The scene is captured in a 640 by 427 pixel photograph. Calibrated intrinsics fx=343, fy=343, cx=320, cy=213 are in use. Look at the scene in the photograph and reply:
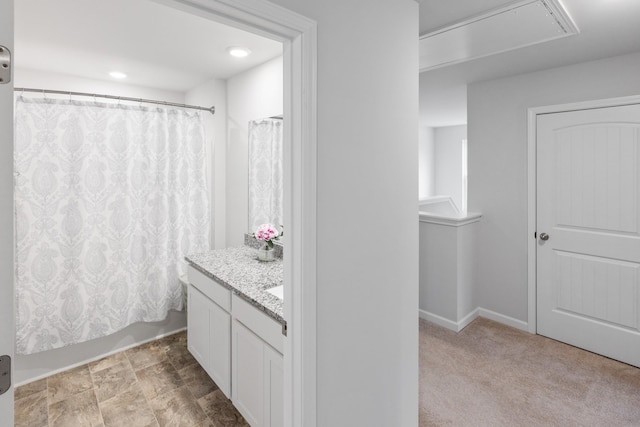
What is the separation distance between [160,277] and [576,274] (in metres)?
3.51

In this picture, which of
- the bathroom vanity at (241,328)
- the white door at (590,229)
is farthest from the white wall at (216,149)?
the white door at (590,229)

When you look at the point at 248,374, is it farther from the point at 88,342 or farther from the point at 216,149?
the point at 216,149

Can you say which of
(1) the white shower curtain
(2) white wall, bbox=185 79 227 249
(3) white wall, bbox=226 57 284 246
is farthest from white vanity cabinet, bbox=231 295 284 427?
(2) white wall, bbox=185 79 227 249

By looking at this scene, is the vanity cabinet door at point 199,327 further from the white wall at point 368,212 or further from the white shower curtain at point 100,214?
the white wall at point 368,212

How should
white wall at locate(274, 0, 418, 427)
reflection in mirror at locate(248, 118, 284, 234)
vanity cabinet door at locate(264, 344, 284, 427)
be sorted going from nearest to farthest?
white wall at locate(274, 0, 418, 427) → vanity cabinet door at locate(264, 344, 284, 427) → reflection in mirror at locate(248, 118, 284, 234)

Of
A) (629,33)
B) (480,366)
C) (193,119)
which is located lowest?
(480,366)

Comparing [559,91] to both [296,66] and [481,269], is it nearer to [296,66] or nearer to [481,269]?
[481,269]

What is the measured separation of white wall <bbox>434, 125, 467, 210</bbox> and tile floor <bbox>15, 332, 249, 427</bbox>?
6.08m

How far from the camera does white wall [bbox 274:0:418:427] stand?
1.27m

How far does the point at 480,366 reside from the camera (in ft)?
8.55

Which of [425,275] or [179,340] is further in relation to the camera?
[425,275]

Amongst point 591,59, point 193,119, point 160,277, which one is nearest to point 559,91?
point 591,59

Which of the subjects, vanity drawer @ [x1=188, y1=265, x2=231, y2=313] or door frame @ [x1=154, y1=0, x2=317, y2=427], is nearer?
door frame @ [x1=154, y1=0, x2=317, y2=427]

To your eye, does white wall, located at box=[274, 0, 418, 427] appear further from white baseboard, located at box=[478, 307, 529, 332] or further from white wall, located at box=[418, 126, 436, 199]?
white wall, located at box=[418, 126, 436, 199]
